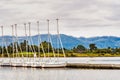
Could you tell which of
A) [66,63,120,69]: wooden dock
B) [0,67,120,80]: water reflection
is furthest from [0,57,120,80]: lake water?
[66,63,120,69]: wooden dock

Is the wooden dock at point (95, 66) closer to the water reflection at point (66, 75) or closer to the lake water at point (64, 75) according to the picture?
the lake water at point (64, 75)

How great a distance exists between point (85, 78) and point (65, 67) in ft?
97.8

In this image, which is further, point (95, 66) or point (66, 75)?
point (95, 66)

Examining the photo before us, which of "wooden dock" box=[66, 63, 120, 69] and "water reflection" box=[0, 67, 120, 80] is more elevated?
"wooden dock" box=[66, 63, 120, 69]

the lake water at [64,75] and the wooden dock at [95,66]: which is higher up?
the wooden dock at [95,66]

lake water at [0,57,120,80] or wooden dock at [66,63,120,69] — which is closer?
lake water at [0,57,120,80]

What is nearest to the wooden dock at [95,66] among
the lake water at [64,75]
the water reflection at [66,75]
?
the lake water at [64,75]

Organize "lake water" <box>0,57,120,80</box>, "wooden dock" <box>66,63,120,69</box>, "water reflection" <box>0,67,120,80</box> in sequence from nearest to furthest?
"water reflection" <box>0,67,120,80</box>
"lake water" <box>0,57,120,80</box>
"wooden dock" <box>66,63,120,69</box>

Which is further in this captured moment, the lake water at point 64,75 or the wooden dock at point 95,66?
the wooden dock at point 95,66

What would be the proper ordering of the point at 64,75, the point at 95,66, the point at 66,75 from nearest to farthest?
the point at 66,75 < the point at 64,75 < the point at 95,66

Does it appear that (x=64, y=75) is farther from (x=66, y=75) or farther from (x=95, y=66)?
(x=95, y=66)

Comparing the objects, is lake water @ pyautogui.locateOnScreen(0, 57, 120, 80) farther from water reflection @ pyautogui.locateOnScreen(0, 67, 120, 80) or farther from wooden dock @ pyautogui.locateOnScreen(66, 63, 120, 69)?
wooden dock @ pyautogui.locateOnScreen(66, 63, 120, 69)

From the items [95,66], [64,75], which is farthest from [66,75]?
[95,66]

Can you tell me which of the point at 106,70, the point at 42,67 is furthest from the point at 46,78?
the point at 42,67
